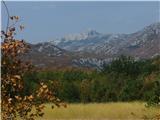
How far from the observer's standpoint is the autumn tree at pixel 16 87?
694 cm

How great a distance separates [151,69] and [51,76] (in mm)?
11260

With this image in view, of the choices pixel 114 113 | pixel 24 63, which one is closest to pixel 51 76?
pixel 114 113

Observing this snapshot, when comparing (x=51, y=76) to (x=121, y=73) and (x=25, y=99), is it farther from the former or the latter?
(x=25, y=99)

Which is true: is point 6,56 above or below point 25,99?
above

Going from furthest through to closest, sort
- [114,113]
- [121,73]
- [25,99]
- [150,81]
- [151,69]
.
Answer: [151,69], [121,73], [150,81], [114,113], [25,99]

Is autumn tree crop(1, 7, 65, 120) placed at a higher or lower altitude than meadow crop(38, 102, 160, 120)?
higher

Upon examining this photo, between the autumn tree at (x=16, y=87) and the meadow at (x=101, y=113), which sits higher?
the autumn tree at (x=16, y=87)

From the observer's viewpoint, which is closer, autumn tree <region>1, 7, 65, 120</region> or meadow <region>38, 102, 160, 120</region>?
autumn tree <region>1, 7, 65, 120</region>

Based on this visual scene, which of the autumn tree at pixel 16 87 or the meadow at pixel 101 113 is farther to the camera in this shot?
the meadow at pixel 101 113

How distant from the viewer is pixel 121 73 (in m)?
52.3

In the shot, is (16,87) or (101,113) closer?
(16,87)

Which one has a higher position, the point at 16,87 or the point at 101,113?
the point at 16,87

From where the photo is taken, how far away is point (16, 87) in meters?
7.10

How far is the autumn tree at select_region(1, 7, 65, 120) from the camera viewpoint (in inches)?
273
